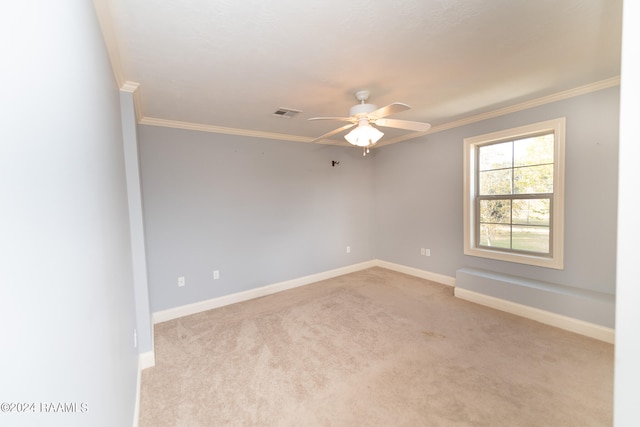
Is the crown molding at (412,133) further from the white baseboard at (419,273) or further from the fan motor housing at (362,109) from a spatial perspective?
the white baseboard at (419,273)

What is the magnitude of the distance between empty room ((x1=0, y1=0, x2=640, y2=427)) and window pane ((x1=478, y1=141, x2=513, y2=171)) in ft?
0.09

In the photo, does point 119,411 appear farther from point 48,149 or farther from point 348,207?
point 348,207

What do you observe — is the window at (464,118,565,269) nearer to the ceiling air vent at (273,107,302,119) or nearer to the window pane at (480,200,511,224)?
the window pane at (480,200,511,224)

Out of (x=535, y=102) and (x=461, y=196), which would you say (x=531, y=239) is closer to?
(x=461, y=196)

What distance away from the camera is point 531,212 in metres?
3.21

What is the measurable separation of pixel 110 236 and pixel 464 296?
3.83m

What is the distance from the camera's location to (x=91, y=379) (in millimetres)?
839

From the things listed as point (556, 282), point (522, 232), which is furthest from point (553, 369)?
point (522, 232)

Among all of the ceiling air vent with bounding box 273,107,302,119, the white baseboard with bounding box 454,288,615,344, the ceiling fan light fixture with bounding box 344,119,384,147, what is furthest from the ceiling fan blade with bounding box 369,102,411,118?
the white baseboard with bounding box 454,288,615,344

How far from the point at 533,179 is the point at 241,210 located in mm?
3763

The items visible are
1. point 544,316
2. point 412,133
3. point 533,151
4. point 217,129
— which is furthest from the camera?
A: point 412,133

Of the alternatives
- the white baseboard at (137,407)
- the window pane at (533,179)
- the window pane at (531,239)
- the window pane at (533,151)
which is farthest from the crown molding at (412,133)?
the white baseboard at (137,407)

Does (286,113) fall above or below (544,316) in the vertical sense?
above

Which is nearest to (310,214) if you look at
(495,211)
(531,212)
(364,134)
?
(364,134)
